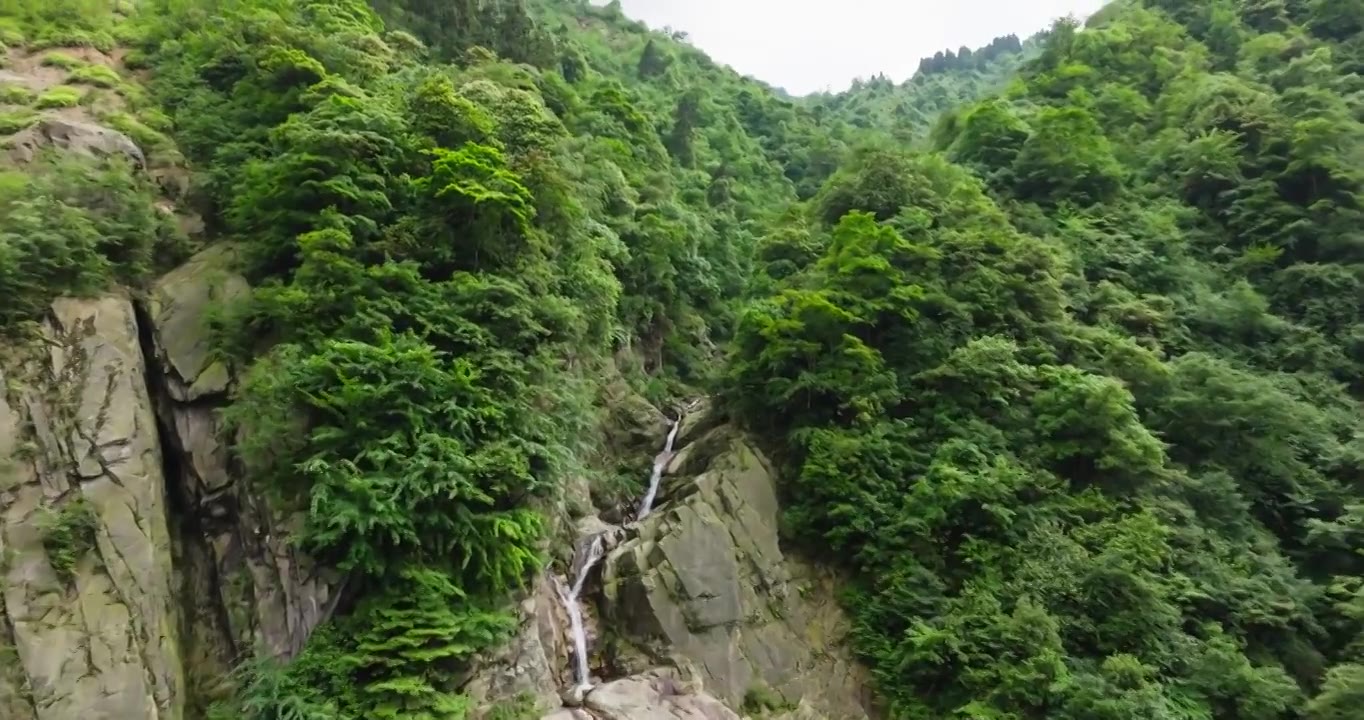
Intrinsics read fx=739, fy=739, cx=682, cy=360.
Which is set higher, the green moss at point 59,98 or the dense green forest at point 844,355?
the green moss at point 59,98

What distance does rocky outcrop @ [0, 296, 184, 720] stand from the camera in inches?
419

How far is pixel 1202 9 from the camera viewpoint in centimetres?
3750

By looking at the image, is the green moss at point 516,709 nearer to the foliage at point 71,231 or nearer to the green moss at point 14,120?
the foliage at point 71,231

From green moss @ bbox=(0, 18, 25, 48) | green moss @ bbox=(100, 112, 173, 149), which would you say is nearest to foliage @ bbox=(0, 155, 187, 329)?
green moss @ bbox=(100, 112, 173, 149)

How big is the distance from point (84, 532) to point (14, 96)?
1105cm

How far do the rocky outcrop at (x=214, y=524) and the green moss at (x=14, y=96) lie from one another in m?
5.66

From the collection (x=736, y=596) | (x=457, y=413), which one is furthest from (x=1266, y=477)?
(x=457, y=413)

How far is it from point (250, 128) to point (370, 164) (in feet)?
14.7

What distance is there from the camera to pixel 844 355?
18.2 meters

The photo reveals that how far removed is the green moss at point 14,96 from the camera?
53.0 ft

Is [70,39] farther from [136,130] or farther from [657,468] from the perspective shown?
[657,468]

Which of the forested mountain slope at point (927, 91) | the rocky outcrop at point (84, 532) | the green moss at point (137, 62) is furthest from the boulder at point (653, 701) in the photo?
the forested mountain slope at point (927, 91)

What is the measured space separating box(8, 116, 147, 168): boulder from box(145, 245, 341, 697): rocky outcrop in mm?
3029

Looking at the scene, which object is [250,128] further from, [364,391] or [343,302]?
[364,391]
